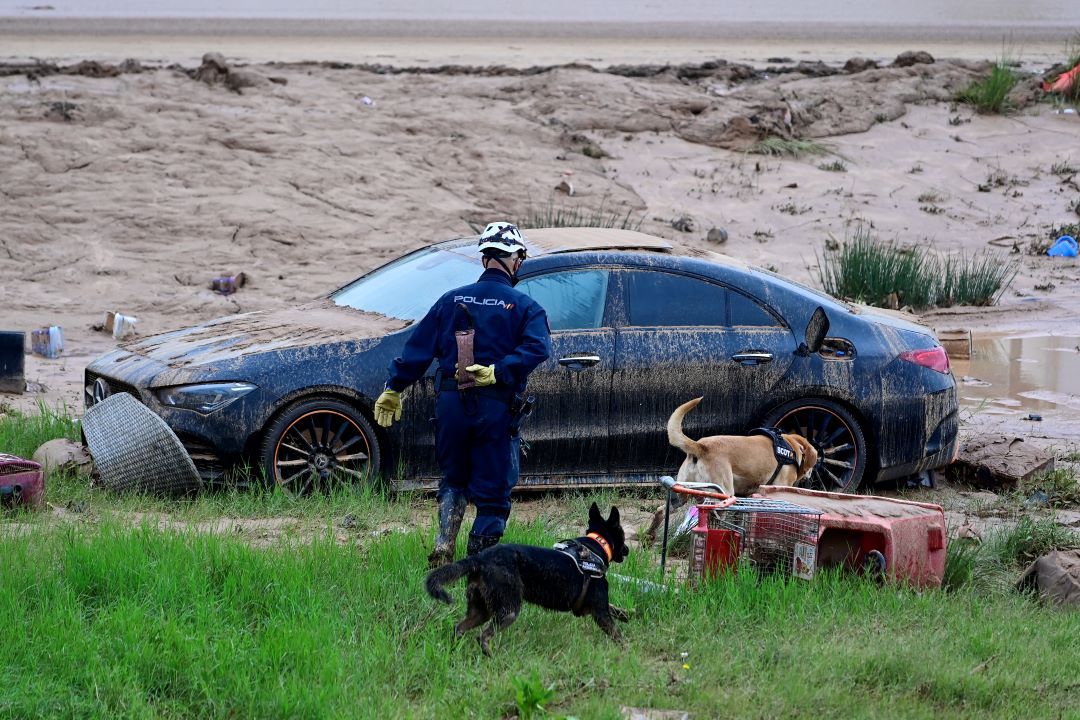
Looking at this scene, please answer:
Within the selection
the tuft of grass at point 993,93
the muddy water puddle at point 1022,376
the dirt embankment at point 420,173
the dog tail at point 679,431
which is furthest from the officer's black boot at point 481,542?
the tuft of grass at point 993,93

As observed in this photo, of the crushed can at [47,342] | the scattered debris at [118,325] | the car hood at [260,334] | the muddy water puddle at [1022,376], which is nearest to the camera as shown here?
the car hood at [260,334]

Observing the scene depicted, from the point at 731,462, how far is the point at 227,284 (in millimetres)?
8234

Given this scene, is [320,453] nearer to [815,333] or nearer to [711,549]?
[711,549]

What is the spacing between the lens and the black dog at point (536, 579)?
4926mm

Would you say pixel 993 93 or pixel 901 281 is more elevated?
pixel 993 93

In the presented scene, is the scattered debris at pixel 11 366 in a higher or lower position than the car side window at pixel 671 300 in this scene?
lower

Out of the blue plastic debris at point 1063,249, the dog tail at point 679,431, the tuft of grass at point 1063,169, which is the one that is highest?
the tuft of grass at point 1063,169

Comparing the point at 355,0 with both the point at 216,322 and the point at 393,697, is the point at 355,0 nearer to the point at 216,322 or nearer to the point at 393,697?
the point at 216,322

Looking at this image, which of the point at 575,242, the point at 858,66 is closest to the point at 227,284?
the point at 575,242

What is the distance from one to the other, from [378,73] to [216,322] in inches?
604

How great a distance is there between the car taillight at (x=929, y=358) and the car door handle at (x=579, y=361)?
1.99 m

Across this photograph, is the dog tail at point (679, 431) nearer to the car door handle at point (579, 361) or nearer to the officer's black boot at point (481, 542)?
the car door handle at point (579, 361)

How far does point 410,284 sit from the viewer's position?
8102 millimetres

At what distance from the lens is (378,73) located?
897 inches
